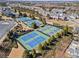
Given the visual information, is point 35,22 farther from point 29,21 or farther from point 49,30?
point 49,30

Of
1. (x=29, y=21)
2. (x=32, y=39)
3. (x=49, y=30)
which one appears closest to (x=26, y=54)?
(x=32, y=39)

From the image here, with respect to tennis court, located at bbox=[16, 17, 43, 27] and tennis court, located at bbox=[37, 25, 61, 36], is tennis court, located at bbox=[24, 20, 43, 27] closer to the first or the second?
tennis court, located at bbox=[16, 17, 43, 27]

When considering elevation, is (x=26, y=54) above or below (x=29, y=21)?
below

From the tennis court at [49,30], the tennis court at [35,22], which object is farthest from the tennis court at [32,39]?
the tennis court at [35,22]

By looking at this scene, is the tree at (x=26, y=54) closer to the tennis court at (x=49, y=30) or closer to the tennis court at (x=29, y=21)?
the tennis court at (x=49, y=30)

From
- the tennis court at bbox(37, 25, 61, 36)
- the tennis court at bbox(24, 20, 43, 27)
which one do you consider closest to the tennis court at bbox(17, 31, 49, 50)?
the tennis court at bbox(37, 25, 61, 36)
